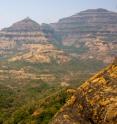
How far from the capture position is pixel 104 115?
2170 centimetres

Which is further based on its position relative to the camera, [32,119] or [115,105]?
[32,119]

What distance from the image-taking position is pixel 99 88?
77.3 ft

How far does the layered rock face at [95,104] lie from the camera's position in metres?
21.8

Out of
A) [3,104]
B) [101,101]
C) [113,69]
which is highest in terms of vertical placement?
[113,69]

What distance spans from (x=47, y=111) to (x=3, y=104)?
8071 centimetres

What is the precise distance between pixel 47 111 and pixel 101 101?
Result: 139ft

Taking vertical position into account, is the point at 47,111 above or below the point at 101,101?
below

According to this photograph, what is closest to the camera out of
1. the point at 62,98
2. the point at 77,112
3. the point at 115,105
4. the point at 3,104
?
the point at 115,105

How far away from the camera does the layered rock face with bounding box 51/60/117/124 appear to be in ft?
71.6

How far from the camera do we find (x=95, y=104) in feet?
74.4

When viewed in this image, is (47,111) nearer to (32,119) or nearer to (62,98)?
(32,119)

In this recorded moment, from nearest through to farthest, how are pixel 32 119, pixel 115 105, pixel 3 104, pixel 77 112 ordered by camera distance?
pixel 115 105 → pixel 77 112 → pixel 32 119 → pixel 3 104

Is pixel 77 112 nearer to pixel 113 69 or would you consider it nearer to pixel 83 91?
pixel 83 91

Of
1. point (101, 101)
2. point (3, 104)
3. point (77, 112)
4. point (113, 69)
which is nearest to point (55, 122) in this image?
point (77, 112)
